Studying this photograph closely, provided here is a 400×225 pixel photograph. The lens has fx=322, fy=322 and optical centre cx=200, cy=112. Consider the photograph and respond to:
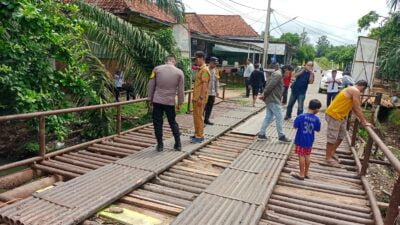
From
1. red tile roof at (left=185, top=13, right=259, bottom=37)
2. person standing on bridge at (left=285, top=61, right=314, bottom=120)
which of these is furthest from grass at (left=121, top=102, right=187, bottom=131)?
red tile roof at (left=185, top=13, right=259, bottom=37)

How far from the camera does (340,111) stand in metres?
5.17

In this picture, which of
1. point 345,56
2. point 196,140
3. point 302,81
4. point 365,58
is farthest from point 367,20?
point 196,140

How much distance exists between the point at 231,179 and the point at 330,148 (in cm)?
200

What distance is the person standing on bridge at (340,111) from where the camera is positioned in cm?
502

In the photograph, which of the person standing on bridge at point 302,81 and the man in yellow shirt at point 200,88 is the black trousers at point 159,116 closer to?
the man in yellow shirt at point 200,88

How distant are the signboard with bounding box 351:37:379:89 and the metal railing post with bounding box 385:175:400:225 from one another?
11598 millimetres

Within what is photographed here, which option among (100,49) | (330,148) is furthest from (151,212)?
(100,49)

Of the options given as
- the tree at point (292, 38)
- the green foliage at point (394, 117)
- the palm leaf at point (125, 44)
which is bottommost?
the green foliage at point (394, 117)

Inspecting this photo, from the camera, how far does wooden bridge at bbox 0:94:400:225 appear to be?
327 cm

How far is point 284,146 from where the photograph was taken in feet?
19.7

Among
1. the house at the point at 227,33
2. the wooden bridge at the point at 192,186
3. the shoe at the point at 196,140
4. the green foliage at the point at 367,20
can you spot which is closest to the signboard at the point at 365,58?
the wooden bridge at the point at 192,186

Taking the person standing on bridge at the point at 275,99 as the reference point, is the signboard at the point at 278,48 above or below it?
above

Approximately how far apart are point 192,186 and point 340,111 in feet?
9.03

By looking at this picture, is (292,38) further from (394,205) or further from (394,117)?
(394,205)
